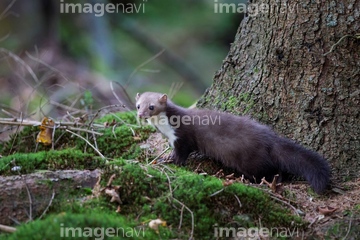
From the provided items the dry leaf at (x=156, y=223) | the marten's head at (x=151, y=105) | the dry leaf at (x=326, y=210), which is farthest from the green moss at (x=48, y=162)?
the dry leaf at (x=326, y=210)

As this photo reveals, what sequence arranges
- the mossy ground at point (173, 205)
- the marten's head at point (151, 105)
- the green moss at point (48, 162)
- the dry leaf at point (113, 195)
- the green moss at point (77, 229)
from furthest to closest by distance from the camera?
1. the marten's head at point (151, 105)
2. the green moss at point (48, 162)
3. the dry leaf at point (113, 195)
4. the mossy ground at point (173, 205)
5. the green moss at point (77, 229)

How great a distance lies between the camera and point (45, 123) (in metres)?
6.75

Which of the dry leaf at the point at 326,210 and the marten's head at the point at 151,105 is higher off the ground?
the marten's head at the point at 151,105

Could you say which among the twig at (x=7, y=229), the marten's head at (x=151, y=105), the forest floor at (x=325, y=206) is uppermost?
the marten's head at (x=151, y=105)

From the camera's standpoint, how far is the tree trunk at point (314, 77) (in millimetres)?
5676

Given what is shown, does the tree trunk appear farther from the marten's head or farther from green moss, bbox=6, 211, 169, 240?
green moss, bbox=6, 211, 169, 240

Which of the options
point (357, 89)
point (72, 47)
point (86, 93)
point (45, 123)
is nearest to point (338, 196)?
point (357, 89)

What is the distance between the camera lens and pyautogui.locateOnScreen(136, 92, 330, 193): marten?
543 cm

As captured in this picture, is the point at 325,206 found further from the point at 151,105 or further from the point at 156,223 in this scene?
the point at 151,105

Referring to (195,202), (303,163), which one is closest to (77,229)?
(195,202)

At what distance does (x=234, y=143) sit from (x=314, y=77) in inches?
40.9

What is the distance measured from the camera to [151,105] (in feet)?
20.8

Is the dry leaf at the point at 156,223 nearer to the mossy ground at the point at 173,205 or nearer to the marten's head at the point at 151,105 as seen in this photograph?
the mossy ground at the point at 173,205

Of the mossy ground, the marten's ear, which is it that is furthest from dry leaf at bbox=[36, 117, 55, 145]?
the mossy ground
